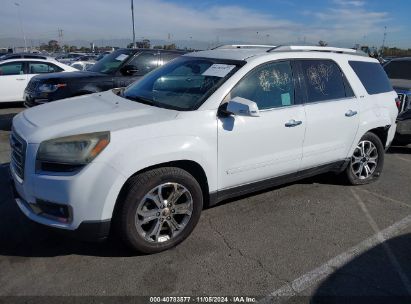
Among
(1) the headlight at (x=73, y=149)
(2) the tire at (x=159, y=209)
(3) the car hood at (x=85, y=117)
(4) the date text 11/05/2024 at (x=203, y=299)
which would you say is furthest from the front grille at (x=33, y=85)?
(4) the date text 11/05/2024 at (x=203, y=299)

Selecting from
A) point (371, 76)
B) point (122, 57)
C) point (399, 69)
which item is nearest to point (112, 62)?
point (122, 57)

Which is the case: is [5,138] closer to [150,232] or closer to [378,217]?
[150,232]

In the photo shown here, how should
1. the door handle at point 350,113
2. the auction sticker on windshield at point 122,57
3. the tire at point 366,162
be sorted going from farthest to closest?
the auction sticker on windshield at point 122,57, the tire at point 366,162, the door handle at point 350,113

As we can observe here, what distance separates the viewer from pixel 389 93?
526cm

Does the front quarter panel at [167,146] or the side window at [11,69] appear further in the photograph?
the side window at [11,69]

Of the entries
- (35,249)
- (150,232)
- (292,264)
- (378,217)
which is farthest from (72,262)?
(378,217)

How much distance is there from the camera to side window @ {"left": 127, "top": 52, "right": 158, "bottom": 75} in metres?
8.07

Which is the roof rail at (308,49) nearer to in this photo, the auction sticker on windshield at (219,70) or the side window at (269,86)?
the side window at (269,86)

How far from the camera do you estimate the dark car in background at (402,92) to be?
6781 millimetres

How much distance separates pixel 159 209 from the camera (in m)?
3.28

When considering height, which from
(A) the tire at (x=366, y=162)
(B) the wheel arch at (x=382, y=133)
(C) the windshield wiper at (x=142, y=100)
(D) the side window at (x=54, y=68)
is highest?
(C) the windshield wiper at (x=142, y=100)

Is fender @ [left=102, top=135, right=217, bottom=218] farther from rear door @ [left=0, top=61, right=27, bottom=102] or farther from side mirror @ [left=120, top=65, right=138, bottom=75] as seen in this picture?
rear door @ [left=0, top=61, right=27, bottom=102]

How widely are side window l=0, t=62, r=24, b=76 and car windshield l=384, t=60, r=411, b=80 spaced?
34.4 feet

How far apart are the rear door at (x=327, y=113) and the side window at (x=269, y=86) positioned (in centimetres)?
22
